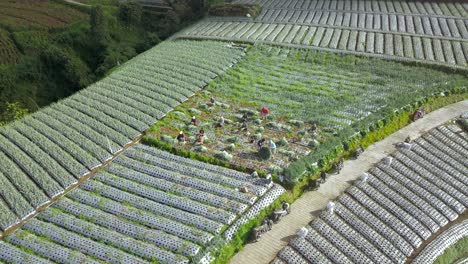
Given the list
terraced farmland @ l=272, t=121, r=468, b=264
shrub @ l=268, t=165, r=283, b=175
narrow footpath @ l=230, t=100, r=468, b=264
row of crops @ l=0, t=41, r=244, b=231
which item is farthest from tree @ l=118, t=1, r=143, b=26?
terraced farmland @ l=272, t=121, r=468, b=264

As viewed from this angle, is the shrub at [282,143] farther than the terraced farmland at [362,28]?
No

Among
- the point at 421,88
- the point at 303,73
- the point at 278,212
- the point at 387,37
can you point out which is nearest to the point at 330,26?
the point at 387,37

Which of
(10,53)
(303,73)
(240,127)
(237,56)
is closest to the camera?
(240,127)

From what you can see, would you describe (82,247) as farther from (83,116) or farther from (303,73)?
(303,73)

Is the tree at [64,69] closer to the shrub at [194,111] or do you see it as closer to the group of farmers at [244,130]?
the shrub at [194,111]

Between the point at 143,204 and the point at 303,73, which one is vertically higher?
the point at 303,73

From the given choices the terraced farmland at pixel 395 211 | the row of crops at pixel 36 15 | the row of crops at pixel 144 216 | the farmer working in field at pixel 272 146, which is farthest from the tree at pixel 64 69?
the terraced farmland at pixel 395 211

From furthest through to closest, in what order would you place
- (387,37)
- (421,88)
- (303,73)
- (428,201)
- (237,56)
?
(387,37) → (237,56) → (303,73) → (421,88) → (428,201)
